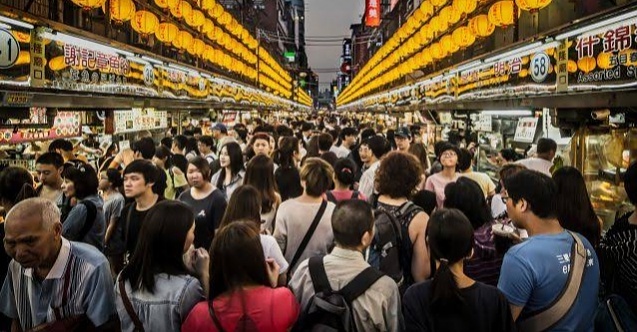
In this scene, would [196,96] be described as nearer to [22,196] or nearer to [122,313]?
[22,196]

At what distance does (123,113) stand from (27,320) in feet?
42.6

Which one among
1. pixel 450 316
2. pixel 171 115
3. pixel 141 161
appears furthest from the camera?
pixel 171 115

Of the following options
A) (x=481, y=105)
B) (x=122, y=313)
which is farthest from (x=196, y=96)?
(x=122, y=313)

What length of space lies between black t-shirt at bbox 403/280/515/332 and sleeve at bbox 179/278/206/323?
55.5 inches

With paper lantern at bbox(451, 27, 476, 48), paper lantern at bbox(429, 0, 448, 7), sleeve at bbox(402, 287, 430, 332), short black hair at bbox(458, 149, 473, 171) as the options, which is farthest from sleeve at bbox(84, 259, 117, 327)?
paper lantern at bbox(429, 0, 448, 7)

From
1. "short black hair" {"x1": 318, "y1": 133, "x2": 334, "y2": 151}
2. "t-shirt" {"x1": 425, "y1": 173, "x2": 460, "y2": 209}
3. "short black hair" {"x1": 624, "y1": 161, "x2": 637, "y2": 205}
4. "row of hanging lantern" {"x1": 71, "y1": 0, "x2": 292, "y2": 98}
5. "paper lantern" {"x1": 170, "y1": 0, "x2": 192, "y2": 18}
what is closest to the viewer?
"short black hair" {"x1": 624, "y1": 161, "x2": 637, "y2": 205}

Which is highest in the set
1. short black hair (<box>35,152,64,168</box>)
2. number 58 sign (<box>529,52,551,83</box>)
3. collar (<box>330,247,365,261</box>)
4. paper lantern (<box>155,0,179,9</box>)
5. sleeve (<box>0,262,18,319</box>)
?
paper lantern (<box>155,0,179,9</box>)

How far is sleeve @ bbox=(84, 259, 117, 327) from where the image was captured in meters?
3.45

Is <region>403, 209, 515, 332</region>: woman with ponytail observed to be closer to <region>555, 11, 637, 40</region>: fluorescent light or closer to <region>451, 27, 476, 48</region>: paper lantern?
<region>555, 11, 637, 40</region>: fluorescent light

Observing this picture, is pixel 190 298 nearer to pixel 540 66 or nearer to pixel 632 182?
pixel 632 182

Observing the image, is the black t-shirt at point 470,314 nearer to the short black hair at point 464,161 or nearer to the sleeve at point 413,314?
the sleeve at point 413,314

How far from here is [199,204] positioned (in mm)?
5863

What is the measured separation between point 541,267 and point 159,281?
8.21ft

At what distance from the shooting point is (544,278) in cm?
326
